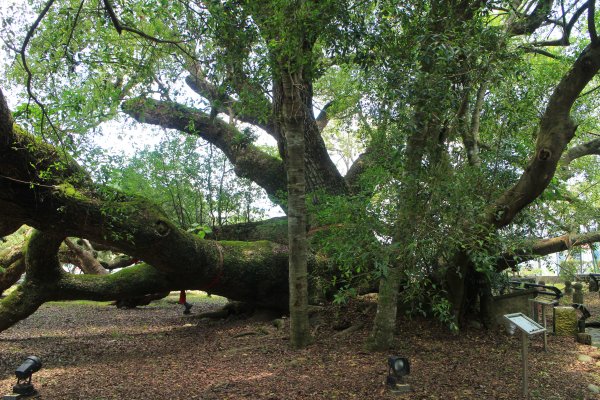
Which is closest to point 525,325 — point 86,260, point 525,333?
point 525,333

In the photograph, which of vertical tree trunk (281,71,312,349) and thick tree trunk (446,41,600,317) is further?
vertical tree trunk (281,71,312,349)

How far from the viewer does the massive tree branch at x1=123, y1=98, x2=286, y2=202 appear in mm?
10688

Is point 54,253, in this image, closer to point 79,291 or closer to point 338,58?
point 79,291

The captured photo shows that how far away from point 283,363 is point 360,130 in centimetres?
368

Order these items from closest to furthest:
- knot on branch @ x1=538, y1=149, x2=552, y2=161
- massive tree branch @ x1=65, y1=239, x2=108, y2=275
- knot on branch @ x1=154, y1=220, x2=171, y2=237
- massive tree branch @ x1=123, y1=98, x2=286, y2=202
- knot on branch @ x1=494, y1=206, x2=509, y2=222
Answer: knot on branch @ x1=538, y1=149, x2=552, y2=161
knot on branch @ x1=494, y1=206, x2=509, y2=222
knot on branch @ x1=154, y1=220, x2=171, y2=237
massive tree branch @ x1=123, y1=98, x2=286, y2=202
massive tree branch @ x1=65, y1=239, x2=108, y2=275

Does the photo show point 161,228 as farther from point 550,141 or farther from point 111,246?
point 550,141

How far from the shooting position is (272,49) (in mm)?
5211

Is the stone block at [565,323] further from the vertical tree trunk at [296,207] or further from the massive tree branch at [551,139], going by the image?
the vertical tree trunk at [296,207]

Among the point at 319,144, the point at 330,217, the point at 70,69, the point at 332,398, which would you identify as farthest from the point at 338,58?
the point at 319,144

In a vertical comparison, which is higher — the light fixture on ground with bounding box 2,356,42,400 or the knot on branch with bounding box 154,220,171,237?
the knot on branch with bounding box 154,220,171,237

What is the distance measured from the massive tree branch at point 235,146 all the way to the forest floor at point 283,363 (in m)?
3.17

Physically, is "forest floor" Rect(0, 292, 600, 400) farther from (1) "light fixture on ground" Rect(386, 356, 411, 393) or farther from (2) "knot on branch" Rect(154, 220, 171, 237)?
(2) "knot on branch" Rect(154, 220, 171, 237)

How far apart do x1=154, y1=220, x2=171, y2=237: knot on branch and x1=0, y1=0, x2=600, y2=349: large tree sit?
3 centimetres

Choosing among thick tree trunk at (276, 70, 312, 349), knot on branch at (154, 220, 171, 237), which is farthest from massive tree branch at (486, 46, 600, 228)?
knot on branch at (154, 220, 171, 237)
